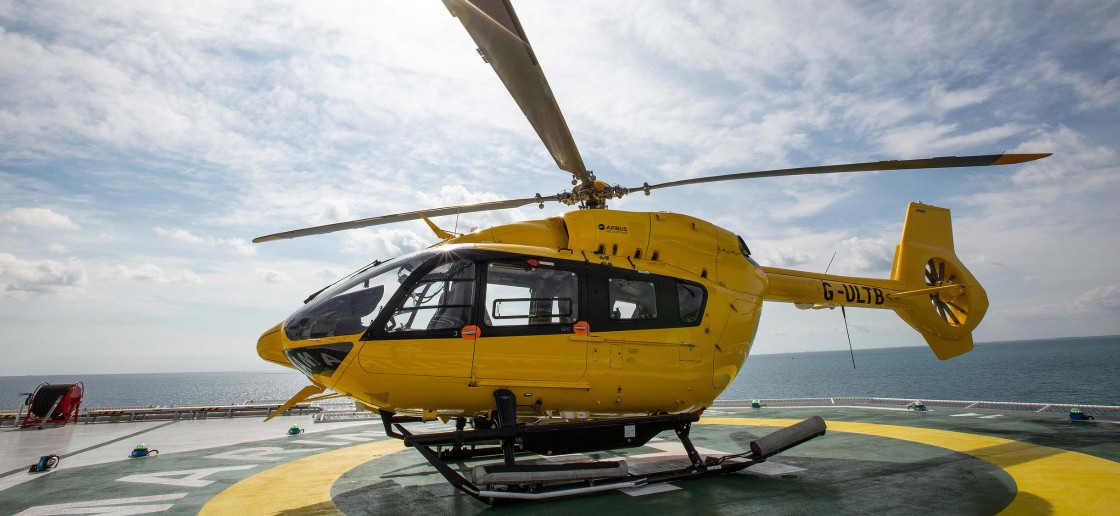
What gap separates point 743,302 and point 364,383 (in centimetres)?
542

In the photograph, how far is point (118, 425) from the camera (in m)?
14.7

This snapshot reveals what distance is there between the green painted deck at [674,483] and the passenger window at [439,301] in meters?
2.05

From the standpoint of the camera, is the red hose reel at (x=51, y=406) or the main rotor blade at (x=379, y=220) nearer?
the main rotor blade at (x=379, y=220)

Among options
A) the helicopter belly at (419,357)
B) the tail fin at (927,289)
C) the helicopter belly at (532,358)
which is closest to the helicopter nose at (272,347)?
the helicopter belly at (419,357)

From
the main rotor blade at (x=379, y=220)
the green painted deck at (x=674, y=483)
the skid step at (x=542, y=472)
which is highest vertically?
the main rotor blade at (x=379, y=220)

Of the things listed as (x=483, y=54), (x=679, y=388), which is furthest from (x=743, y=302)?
(x=483, y=54)

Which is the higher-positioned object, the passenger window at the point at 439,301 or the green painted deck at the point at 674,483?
the passenger window at the point at 439,301

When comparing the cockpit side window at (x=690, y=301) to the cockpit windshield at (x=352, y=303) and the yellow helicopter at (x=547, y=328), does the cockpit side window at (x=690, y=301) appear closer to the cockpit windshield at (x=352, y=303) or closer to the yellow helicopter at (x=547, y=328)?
the yellow helicopter at (x=547, y=328)

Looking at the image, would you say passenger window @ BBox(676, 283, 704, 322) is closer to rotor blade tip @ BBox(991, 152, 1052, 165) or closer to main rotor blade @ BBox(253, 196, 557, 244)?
main rotor blade @ BBox(253, 196, 557, 244)

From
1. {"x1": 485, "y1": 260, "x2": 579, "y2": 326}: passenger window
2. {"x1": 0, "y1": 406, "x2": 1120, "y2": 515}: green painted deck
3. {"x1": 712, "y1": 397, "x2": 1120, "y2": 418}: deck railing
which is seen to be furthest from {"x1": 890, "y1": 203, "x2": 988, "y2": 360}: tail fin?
{"x1": 485, "y1": 260, "x2": 579, "y2": 326}: passenger window

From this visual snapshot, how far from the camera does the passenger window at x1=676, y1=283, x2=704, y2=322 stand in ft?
24.5

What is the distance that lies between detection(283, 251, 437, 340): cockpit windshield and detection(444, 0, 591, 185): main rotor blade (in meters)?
2.06

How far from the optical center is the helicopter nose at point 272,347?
6625 mm

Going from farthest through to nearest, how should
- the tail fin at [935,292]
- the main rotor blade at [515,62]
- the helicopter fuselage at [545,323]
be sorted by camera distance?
the tail fin at [935,292]
the helicopter fuselage at [545,323]
the main rotor blade at [515,62]
